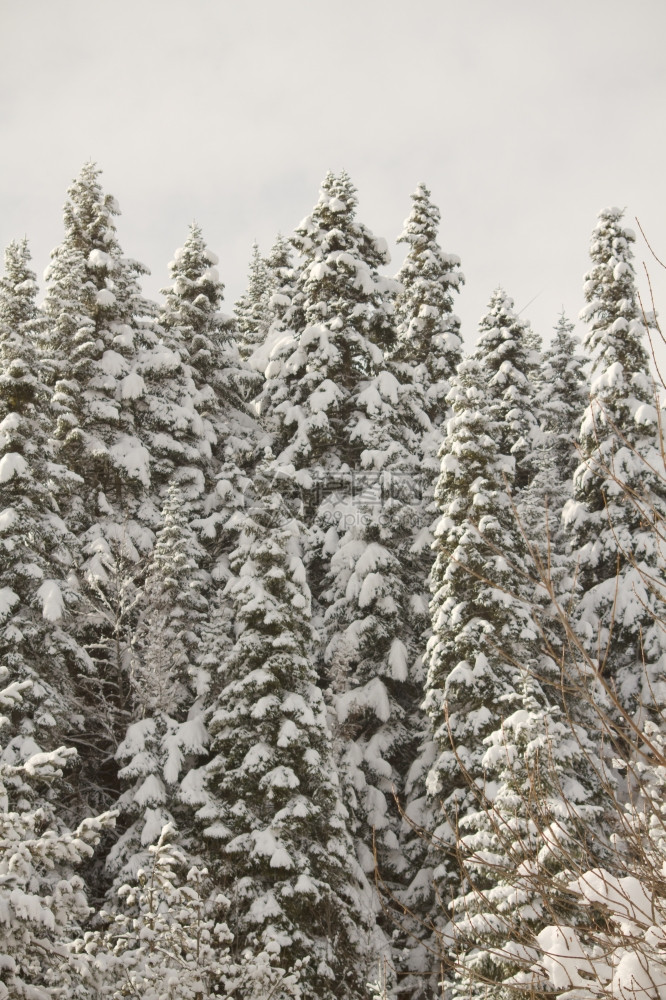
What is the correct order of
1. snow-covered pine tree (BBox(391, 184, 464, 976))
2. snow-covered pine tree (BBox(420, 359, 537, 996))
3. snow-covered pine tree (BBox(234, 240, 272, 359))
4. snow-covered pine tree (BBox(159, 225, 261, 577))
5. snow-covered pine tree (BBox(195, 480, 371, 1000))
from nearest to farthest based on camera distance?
snow-covered pine tree (BBox(195, 480, 371, 1000)) < snow-covered pine tree (BBox(420, 359, 537, 996)) < snow-covered pine tree (BBox(391, 184, 464, 976)) < snow-covered pine tree (BBox(159, 225, 261, 577)) < snow-covered pine tree (BBox(234, 240, 272, 359))

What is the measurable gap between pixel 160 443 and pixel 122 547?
13.4ft

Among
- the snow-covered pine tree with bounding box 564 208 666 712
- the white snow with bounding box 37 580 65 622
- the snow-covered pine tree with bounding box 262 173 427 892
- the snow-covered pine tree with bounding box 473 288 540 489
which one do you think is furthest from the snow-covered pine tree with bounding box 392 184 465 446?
the white snow with bounding box 37 580 65 622

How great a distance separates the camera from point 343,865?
552 inches

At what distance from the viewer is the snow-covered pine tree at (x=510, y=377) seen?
2655cm

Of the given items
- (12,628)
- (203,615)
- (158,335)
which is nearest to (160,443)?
(158,335)

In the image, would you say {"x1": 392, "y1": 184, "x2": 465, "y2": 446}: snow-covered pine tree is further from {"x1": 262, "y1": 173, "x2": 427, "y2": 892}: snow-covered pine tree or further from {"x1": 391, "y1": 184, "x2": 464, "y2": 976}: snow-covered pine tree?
{"x1": 262, "y1": 173, "x2": 427, "y2": 892}: snow-covered pine tree

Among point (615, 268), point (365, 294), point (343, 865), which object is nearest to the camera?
point (343, 865)

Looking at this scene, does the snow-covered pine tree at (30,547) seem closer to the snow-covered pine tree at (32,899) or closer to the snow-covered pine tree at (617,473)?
the snow-covered pine tree at (32,899)

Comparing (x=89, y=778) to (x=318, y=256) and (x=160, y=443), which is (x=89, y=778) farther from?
(x=318, y=256)

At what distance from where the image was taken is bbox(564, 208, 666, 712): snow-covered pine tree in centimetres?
1816

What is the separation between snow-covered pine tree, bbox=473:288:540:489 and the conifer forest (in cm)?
34

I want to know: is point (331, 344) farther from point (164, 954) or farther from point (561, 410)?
point (164, 954)

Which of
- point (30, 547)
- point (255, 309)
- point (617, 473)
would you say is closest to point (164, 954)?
point (30, 547)

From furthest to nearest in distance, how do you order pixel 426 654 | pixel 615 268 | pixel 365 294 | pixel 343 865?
pixel 365 294 < pixel 615 268 < pixel 426 654 < pixel 343 865
